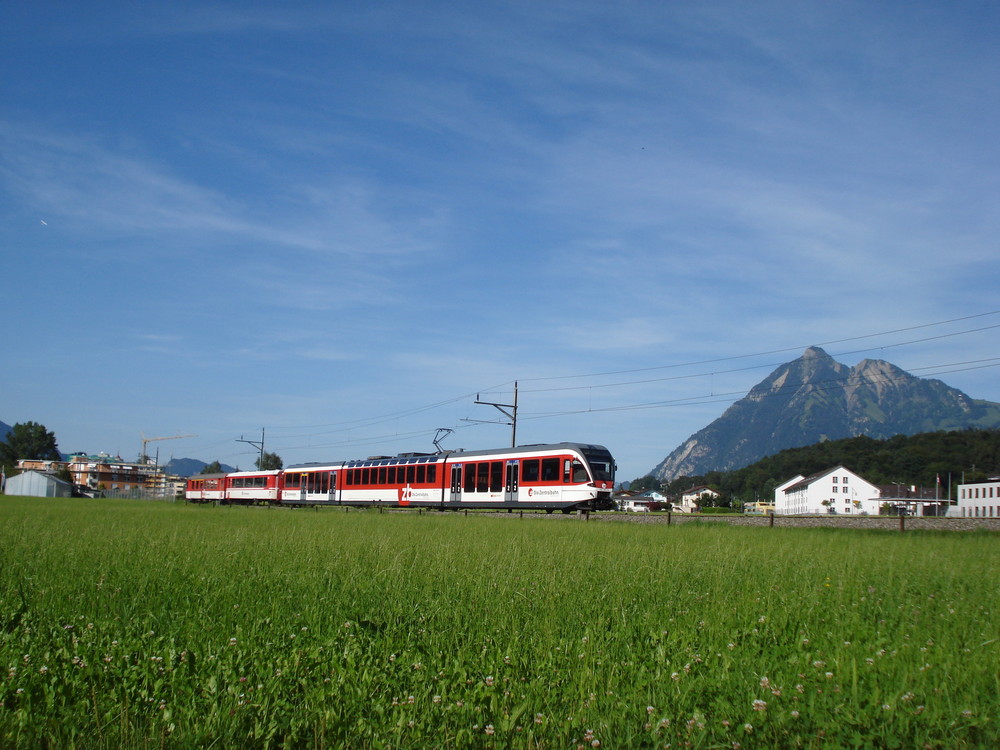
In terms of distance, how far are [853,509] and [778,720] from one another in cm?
13570

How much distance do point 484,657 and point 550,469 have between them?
28004mm

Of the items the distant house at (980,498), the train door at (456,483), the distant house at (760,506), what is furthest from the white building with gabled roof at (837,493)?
the train door at (456,483)

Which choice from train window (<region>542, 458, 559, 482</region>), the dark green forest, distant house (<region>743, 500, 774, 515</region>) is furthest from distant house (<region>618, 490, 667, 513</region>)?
distant house (<region>743, 500, 774, 515</region>)

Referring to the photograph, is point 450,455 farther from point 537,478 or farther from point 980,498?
point 980,498

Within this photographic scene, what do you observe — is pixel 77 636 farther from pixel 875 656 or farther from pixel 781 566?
pixel 781 566

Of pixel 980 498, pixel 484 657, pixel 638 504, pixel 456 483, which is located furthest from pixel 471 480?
pixel 980 498

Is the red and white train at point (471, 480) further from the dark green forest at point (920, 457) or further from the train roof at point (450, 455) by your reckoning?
the dark green forest at point (920, 457)

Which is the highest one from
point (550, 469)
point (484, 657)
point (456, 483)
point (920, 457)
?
point (920, 457)

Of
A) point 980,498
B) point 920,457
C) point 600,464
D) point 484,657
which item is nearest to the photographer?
point 484,657

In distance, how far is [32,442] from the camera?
569 ft

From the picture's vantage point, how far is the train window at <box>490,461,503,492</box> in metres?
35.1

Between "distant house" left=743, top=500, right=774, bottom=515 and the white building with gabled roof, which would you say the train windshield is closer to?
the white building with gabled roof

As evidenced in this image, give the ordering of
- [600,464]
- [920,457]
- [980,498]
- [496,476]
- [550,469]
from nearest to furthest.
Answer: [600,464] < [550,469] < [496,476] < [980,498] < [920,457]

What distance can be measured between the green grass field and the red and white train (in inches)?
911
